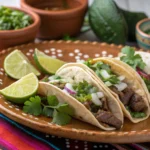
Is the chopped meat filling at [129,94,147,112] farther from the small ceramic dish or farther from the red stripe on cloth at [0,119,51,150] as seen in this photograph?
the small ceramic dish

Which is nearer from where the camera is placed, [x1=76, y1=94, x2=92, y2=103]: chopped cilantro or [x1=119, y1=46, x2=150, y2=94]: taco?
[x1=76, y1=94, x2=92, y2=103]: chopped cilantro

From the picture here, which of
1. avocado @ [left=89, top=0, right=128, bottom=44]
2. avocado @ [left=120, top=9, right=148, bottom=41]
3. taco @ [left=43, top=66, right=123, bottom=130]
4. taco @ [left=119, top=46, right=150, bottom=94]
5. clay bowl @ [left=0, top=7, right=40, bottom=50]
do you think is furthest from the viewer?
avocado @ [left=120, top=9, right=148, bottom=41]

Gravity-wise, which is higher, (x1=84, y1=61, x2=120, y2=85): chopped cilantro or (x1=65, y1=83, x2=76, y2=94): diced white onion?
(x1=84, y1=61, x2=120, y2=85): chopped cilantro

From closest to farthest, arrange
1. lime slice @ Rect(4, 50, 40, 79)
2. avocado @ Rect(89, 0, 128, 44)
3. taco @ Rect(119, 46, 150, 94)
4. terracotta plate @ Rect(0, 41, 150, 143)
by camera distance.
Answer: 1. terracotta plate @ Rect(0, 41, 150, 143)
2. taco @ Rect(119, 46, 150, 94)
3. lime slice @ Rect(4, 50, 40, 79)
4. avocado @ Rect(89, 0, 128, 44)

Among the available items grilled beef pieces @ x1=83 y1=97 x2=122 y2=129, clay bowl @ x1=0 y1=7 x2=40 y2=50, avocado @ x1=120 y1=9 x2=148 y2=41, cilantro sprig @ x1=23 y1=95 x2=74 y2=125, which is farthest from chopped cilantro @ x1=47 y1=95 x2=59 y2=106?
avocado @ x1=120 y1=9 x2=148 y2=41

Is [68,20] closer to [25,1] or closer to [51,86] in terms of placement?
[25,1]

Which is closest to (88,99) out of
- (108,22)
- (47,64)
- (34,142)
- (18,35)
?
(34,142)

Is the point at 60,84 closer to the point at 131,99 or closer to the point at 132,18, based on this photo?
the point at 131,99
